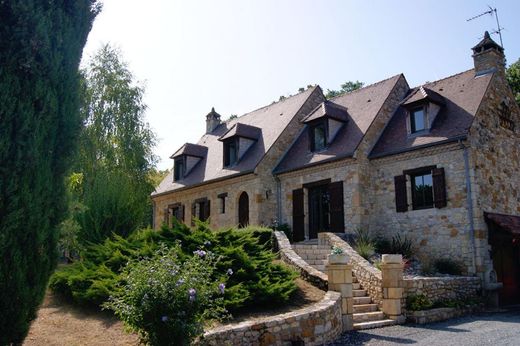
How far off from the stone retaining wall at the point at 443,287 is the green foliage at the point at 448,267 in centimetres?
70

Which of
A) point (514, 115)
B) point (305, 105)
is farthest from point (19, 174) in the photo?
point (514, 115)

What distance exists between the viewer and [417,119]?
17438 mm

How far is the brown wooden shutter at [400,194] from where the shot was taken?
1674 cm

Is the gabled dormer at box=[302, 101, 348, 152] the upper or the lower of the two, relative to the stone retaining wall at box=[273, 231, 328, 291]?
upper

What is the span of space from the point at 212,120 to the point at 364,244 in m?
16.2

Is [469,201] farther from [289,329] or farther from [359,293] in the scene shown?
[289,329]

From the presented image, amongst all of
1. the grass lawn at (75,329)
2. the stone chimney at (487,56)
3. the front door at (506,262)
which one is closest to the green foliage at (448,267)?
the front door at (506,262)

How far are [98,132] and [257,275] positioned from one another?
55.2 feet

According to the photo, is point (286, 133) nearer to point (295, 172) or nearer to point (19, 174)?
point (295, 172)

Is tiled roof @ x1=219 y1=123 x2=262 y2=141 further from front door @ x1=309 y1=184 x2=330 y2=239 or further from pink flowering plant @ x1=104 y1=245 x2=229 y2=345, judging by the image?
pink flowering plant @ x1=104 y1=245 x2=229 y2=345

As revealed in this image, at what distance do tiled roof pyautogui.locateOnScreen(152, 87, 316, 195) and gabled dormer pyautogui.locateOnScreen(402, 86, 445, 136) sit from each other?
5.84 metres

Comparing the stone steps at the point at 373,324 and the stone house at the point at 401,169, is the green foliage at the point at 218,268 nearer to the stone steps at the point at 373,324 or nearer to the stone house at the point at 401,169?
the stone steps at the point at 373,324

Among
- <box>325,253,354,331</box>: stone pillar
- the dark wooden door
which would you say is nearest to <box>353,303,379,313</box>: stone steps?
<box>325,253,354,331</box>: stone pillar

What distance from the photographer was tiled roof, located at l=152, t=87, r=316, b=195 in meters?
21.0
